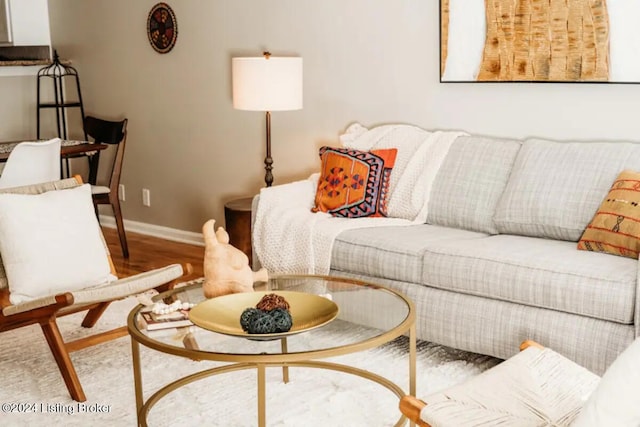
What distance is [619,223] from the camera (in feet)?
9.96

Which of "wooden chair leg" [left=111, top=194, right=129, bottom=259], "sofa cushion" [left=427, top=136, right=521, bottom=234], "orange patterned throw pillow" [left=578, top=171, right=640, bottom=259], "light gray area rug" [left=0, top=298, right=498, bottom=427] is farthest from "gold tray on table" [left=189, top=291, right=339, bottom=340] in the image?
"wooden chair leg" [left=111, top=194, right=129, bottom=259]

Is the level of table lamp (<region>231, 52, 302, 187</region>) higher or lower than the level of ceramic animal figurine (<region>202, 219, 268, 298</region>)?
higher

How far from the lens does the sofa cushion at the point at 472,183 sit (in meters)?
3.63

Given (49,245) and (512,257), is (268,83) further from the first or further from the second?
(512,257)

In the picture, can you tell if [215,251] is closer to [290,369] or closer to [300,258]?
Result: [290,369]

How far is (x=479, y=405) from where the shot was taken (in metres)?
1.95

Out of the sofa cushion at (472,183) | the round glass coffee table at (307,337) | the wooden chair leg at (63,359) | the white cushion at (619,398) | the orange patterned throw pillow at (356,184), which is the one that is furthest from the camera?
the orange patterned throw pillow at (356,184)

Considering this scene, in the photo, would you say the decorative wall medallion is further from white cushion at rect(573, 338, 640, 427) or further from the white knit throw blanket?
white cushion at rect(573, 338, 640, 427)

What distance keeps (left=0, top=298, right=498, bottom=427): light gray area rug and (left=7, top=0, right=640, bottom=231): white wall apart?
1271 mm

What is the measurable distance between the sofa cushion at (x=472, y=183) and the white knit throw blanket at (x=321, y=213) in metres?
0.05

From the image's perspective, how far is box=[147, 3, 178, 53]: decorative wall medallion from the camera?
→ 5.43 metres

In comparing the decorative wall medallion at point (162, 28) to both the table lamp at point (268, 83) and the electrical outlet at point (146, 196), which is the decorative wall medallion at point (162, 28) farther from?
the table lamp at point (268, 83)

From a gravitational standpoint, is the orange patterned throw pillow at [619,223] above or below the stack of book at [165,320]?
above

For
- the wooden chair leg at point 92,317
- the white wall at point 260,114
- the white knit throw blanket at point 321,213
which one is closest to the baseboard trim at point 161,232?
the white wall at point 260,114
